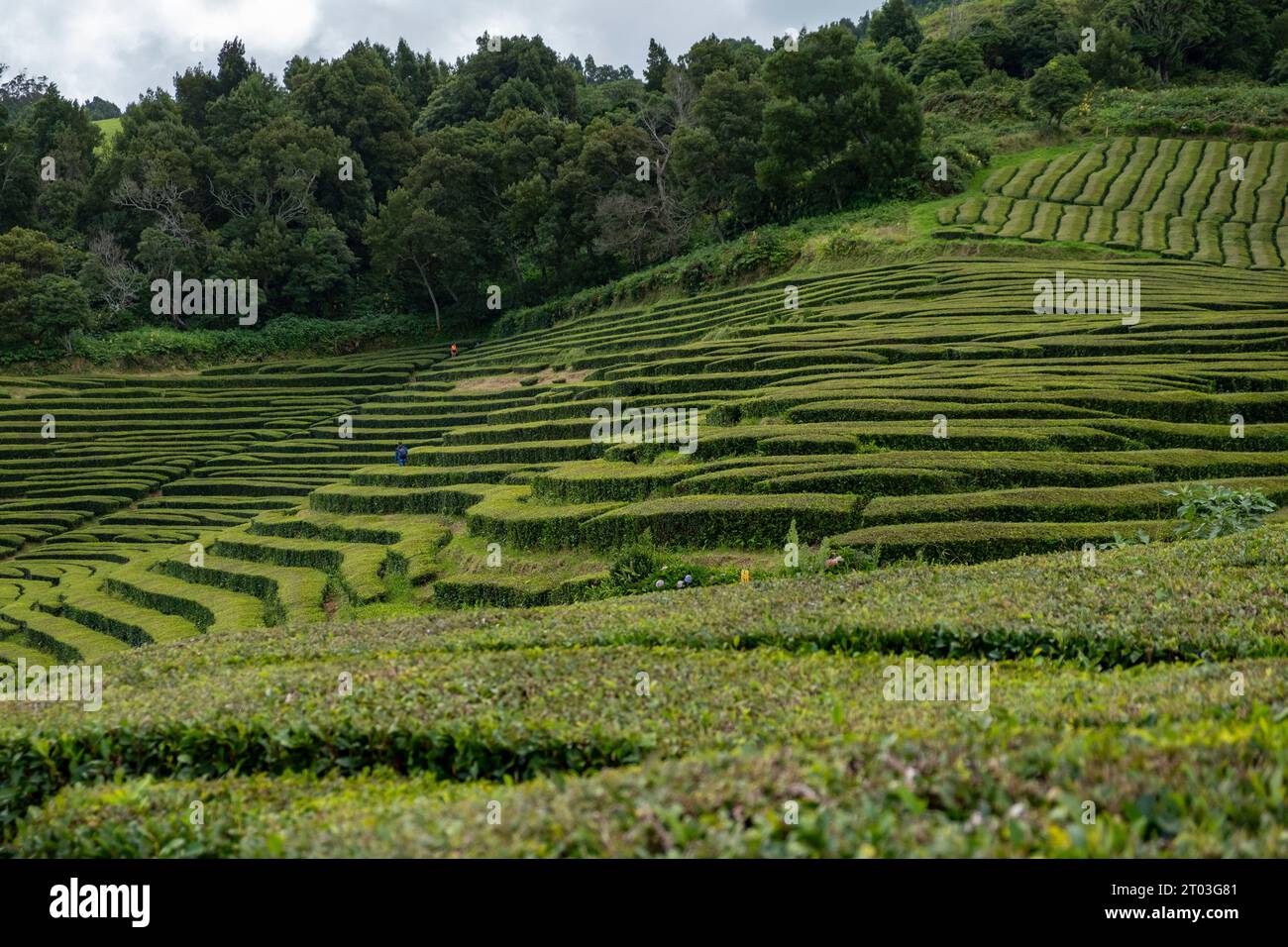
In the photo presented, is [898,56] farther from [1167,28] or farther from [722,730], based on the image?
[722,730]

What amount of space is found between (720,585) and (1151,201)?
39.5 m

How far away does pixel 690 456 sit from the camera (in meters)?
21.7

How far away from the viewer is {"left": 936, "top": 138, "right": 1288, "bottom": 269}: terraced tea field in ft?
128

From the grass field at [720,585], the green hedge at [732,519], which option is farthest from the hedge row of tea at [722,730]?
the green hedge at [732,519]

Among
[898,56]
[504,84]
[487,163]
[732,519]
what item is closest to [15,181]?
[487,163]

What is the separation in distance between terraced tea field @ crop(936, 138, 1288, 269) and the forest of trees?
18.5 ft

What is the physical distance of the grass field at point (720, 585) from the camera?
534 cm

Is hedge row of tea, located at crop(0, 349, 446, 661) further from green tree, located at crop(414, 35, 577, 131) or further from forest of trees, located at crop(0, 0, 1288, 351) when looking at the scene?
green tree, located at crop(414, 35, 577, 131)

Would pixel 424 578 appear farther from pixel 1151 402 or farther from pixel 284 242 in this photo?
pixel 284 242

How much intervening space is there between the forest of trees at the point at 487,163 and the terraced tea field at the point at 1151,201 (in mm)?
5635

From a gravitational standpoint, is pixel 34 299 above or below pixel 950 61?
below

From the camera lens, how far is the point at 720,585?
14367 mm
